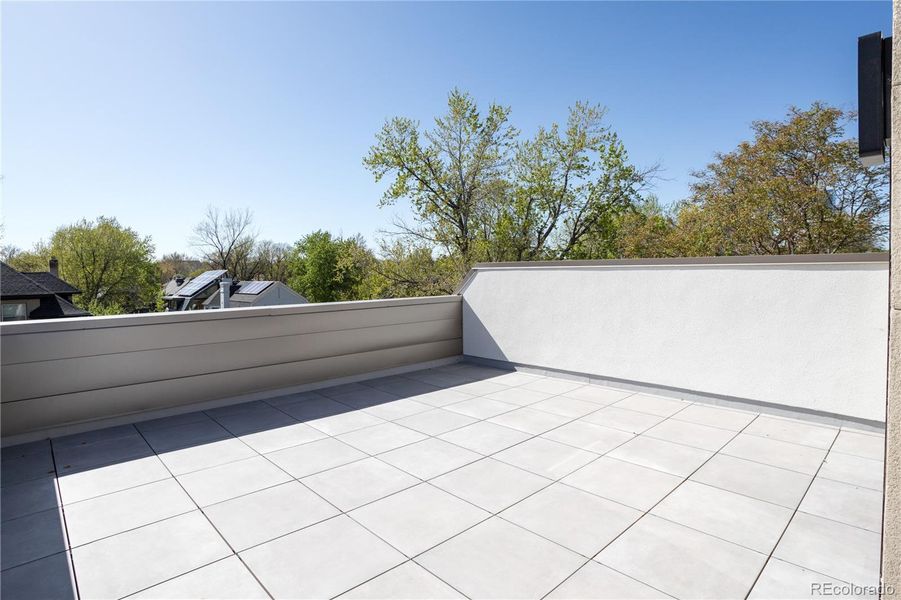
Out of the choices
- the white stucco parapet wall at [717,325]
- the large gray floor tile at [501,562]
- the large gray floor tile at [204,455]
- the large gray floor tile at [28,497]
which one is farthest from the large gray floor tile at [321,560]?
the white stucco parapet wall at [717,325]

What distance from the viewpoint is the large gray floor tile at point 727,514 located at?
2078 millimetres

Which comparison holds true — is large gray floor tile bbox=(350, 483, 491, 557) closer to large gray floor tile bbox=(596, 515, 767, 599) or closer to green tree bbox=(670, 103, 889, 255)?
large gray floor tile bbox=(596, 515, 767, 599)

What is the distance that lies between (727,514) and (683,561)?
1.81ft

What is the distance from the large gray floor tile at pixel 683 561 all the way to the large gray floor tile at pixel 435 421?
5.50ft

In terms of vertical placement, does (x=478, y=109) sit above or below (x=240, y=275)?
above

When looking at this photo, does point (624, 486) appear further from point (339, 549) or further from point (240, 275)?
point (240, 275)

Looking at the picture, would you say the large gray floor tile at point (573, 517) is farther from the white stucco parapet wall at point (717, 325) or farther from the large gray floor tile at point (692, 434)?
the white stucco parapet wall at point (717, 325)

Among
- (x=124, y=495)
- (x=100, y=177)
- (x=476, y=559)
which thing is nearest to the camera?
(x=476, y=559)

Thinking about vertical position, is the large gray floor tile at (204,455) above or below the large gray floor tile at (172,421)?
below

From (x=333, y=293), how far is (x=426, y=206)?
1130 inches

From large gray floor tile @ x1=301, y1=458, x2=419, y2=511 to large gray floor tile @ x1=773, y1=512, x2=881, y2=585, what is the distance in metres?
1.79

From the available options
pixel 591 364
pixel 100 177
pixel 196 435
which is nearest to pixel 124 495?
pixel 196 435

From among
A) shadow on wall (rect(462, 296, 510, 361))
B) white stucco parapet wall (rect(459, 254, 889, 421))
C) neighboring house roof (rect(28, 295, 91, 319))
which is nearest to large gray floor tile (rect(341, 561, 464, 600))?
white stucco parapet wall (rect(459, 254, 889, 421))

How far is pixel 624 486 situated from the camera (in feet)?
8.42
